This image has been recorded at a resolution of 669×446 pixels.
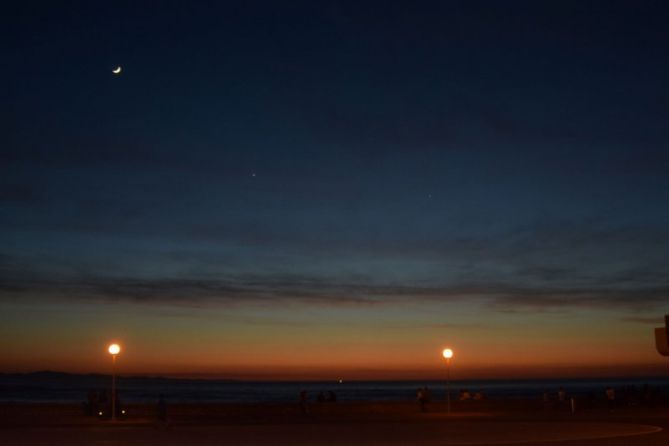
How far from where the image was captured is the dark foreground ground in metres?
26.3

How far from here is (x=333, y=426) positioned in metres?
33.6

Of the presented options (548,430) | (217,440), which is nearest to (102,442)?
(217,440)

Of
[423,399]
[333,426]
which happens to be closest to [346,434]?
[333,426]

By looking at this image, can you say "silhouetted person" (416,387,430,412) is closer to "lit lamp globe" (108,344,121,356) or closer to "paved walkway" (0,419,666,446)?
"paved walkway" (0,419,666,446)

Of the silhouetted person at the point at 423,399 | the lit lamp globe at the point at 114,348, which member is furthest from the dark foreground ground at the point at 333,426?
the lit lamp globe at the point at 114,348

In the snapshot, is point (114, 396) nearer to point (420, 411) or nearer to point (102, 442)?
point (102, 442)

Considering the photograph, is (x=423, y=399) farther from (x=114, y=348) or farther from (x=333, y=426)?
(x=114, y=348)

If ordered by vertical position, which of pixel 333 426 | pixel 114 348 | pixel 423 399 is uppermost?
pixel 114 348

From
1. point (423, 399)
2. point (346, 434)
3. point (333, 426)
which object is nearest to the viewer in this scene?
point (346, 434)

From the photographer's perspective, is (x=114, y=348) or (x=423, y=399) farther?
(x=423, y=399)

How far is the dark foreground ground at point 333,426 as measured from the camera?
2630cm

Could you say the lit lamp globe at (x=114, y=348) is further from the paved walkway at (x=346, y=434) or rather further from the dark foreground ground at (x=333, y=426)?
the paved walkway at (x=346, y=434)

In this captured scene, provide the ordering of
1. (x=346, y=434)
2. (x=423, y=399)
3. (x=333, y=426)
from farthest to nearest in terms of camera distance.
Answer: (x=423, y=399), (x=333, y=426), (x=346, y=434)

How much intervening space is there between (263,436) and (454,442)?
20.7 ft
